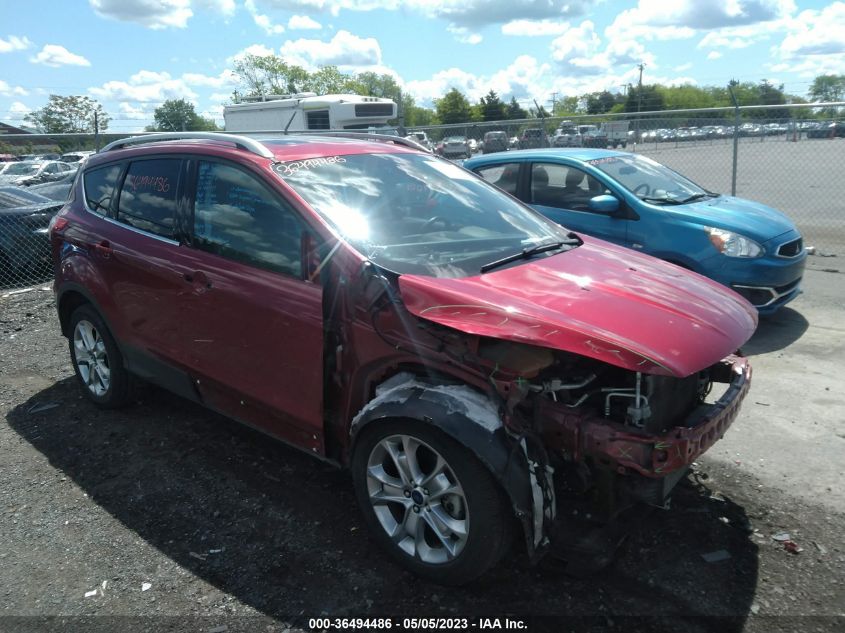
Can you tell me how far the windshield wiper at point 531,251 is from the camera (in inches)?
125

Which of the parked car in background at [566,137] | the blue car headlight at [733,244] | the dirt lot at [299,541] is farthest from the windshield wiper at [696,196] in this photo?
the parked car in background at [566,137]

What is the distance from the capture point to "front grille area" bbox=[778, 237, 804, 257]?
19.8ft

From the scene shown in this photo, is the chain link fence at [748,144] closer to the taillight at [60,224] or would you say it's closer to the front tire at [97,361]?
the front tire at [97,361]

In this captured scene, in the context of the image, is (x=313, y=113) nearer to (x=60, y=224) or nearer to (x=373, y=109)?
(x=373, y=109)

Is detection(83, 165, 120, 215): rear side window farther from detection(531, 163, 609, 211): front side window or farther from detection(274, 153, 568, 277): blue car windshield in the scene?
detection(531, 163, 609, 211): front side window

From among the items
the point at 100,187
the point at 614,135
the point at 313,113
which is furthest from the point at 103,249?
the point at 313,113

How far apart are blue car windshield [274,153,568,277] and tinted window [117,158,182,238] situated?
901 mm

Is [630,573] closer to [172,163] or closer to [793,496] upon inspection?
[793,496]

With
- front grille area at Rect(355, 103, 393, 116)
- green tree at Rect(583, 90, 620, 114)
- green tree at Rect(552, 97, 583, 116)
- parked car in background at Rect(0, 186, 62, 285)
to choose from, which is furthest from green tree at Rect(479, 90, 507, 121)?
parked car in background at Rect(0, 186, 62, 285)

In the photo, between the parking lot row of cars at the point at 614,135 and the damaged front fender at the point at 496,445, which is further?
the parking lot row of cars at the point at 614,135

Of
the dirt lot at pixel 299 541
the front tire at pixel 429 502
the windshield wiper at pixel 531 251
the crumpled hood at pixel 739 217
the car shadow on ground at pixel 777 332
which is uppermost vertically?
the windshield wiper at pixel 531 251

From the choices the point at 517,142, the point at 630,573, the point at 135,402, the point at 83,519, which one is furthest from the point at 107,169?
the point at 517,142

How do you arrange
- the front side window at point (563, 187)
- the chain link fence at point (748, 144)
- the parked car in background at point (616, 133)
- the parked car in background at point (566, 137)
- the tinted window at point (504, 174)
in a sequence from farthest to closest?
the parked car in background at point (566, 137), the parked car in background at point (616, 133), the chain link fence at point (748, 144), the tinted window at point (504, 174), the front side window at point (563, 187)

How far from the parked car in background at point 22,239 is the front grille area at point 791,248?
29.6ft
